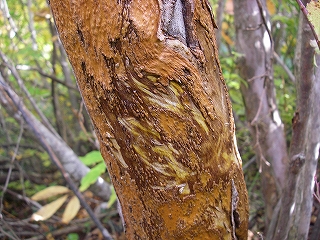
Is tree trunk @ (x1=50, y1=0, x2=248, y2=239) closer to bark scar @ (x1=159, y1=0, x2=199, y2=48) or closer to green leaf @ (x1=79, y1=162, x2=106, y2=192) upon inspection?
bark scar @ (x1=159, y1=0, x2=199, y2=48)

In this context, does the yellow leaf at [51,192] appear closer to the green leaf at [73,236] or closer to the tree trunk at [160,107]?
the green leaf at [73,236]

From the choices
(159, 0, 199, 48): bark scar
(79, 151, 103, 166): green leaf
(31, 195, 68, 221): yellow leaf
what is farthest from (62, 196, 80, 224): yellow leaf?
(159, 0, 199, 48): bark scar

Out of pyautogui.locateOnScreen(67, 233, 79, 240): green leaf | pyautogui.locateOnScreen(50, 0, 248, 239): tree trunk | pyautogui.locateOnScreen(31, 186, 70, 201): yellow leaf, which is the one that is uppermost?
pyautogui.locateOnScreen(50, 0, 248, 239): tree trunk

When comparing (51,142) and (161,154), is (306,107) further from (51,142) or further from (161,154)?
(51,142)

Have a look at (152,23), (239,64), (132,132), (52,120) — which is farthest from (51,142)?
(52,120)

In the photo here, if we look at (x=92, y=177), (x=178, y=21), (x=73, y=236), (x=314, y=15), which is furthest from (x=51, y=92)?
(x=314, y=15)

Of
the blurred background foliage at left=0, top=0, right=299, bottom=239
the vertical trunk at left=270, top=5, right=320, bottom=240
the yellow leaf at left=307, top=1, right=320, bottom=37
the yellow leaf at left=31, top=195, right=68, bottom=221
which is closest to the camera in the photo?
the yellow leaf at left=307, top=1, right=320, bottom=37

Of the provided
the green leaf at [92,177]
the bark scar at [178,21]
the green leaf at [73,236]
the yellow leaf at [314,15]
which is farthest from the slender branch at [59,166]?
the yellow leaf at [314,15]
